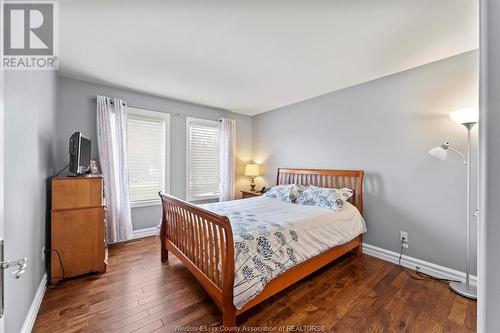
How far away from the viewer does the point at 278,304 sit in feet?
6.34

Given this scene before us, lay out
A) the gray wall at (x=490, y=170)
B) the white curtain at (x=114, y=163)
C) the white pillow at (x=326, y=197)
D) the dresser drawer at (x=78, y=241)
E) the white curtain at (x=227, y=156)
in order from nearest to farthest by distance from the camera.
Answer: the gray wall at (x=490, y=170) < the dresser drawer at (x=78, y=241) < the white pillow at (x=326, y=197) < the white curtain at (x=114, y=163) < the white curtain at (x=227, y=156)

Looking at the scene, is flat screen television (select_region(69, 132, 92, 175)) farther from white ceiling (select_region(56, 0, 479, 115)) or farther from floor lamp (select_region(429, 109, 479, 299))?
floor lamp (select_region(429, 109, 479, 299))

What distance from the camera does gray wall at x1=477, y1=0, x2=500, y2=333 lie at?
449 mm

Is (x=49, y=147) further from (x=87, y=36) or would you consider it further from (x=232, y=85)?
(x=232, y=85)

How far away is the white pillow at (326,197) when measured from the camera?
278cm

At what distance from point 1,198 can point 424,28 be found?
3.01m

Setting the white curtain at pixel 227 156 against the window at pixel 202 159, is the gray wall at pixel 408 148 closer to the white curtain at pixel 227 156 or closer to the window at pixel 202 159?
the white curtain at pixel 227 156

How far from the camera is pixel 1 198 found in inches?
31.0

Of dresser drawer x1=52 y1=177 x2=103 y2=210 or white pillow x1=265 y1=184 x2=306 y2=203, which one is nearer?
dresser drawer x1=52 y1=177 x2=103 y2=210

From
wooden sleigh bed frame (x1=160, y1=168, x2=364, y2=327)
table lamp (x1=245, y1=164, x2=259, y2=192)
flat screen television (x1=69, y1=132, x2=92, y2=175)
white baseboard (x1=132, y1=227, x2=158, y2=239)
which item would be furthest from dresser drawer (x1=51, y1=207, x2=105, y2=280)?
table lamp (x1=245, y1=164, x2=259, y2=192)

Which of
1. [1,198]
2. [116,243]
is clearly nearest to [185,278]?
[116,243]

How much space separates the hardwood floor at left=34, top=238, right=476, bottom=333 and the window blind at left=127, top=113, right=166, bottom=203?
1414mm

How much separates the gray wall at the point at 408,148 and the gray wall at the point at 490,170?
2539mm

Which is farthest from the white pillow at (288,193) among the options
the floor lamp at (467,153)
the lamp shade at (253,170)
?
the floor lamp at (467,153)
